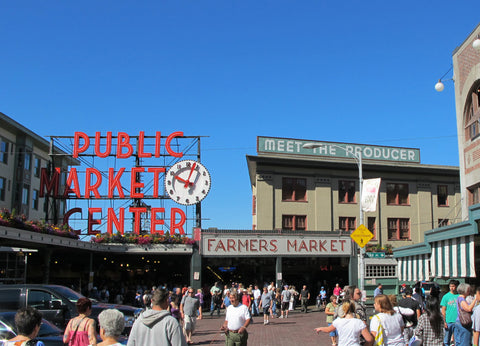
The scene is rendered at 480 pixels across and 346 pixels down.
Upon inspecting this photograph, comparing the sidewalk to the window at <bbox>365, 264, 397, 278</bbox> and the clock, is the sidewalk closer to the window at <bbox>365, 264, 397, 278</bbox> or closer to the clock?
the window at <bbox>365, 264, 397, 278</bbox>

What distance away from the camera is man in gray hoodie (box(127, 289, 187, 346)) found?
600cm

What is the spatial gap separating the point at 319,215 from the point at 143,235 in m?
13.8

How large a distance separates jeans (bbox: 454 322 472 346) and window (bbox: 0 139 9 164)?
41.9 metres

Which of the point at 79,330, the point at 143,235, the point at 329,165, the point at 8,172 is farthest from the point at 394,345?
the point at 8,172

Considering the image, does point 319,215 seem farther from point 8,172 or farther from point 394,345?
point 394,345

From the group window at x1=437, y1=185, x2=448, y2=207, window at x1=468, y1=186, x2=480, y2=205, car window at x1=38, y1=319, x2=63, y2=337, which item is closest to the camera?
car window at x1=38, y1=319, x2=63, y2=337

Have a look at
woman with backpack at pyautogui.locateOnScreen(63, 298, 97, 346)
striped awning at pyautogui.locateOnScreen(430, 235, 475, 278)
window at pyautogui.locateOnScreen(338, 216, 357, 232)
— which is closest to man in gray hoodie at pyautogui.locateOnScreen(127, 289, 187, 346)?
woman with backpack at pyautogui.locateOnScreen(63, 298, 97, 346)

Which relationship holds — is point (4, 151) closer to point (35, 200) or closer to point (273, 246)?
point (35, 200)

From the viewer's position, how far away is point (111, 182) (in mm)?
36469

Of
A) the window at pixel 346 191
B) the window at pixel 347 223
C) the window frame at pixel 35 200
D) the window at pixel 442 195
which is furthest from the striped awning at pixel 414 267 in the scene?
the window frame at pixel 35 200

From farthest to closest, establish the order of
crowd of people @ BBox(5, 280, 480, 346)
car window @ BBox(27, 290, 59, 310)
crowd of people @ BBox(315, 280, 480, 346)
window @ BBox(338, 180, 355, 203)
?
1. window @ BBox(338, 180, 355, 203)
2. car window @ BBox(27, 290, 59, 310)
3. crowd of people @ BBox(315, 280, 480, 346)
4. crowd of people @ BBox(5, 280, 480, 346)

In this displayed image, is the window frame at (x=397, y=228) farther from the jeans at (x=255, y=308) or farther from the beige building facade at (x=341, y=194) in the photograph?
the jeans at (x=255, y=308)

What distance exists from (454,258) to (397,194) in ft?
60.5

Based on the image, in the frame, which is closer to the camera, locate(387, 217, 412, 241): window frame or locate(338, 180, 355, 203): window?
locate(338, 180, 355, 203): window
